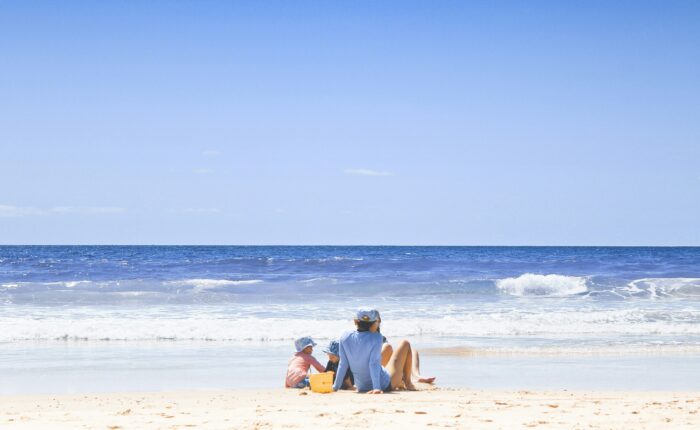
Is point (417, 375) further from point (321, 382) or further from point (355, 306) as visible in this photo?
point (355, 306)

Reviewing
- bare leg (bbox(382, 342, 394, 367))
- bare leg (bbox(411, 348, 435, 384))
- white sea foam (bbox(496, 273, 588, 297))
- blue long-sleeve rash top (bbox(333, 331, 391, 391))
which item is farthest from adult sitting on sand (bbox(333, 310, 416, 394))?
white sea foam (bbox(496, 273, 588, 297))

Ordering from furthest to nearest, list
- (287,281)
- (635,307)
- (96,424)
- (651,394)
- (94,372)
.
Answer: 1. (287,281)
2. (635,307)
3. (94,372)
4. (651,394)
5. (96,424)

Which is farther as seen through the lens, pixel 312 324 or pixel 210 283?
pixel 210 283

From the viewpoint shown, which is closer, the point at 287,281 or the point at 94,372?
the point at 94,372

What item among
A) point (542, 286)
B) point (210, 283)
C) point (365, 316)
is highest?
point (365, 316)

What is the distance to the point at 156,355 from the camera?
11516mm

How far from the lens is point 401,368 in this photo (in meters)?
8.55

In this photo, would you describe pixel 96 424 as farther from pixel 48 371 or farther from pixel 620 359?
pixel 620 359

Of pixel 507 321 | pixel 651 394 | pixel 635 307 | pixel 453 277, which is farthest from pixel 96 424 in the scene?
pixel 453 277

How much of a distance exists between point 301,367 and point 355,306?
1099 cm

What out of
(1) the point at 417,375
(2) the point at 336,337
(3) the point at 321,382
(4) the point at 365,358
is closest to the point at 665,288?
(2) the point at 336,337

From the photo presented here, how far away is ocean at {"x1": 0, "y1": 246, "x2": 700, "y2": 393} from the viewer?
977 cm

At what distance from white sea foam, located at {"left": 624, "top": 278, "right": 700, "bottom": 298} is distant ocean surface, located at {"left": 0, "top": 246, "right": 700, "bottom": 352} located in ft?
0.13

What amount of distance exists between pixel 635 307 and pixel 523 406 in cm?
1271
